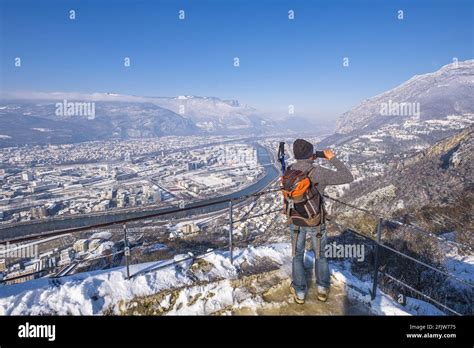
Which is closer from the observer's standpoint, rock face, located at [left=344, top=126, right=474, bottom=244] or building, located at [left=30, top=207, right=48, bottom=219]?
rock face, located at [left=344, top=126, right=474, bottom=244]

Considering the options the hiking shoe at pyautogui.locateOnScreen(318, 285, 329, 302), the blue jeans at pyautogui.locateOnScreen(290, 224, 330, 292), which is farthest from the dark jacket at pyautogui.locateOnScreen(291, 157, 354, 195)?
the hiking shoe at pyautogui.locateOnScreen(318, 285, 329, 302)

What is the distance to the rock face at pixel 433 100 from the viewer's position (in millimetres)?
64500

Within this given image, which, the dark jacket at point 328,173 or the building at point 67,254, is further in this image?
the building at point 67,254

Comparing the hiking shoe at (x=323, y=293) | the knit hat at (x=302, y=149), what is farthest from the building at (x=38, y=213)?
the knit hat at (x=302, y=149)

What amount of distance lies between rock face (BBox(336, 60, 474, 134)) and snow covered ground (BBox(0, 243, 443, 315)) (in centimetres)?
7081

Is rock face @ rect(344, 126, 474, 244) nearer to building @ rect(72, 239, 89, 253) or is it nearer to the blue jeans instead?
the blue jeans

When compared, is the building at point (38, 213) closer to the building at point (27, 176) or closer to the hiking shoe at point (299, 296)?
the building at point (27, 176)

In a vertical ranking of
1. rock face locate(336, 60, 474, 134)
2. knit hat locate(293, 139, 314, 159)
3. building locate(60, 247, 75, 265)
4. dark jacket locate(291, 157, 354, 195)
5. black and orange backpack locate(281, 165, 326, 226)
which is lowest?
building locate(60, 247, 75, 265)

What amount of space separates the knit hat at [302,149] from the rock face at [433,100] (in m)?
71.4

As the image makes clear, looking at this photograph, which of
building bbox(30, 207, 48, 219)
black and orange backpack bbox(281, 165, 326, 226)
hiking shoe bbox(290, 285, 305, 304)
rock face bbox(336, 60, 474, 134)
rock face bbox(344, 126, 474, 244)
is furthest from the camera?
rock face bbox(336, 60, 474, 134)

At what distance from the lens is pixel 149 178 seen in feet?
147

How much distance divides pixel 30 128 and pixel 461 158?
116271 mm

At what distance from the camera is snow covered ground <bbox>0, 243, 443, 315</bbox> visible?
3.52 m

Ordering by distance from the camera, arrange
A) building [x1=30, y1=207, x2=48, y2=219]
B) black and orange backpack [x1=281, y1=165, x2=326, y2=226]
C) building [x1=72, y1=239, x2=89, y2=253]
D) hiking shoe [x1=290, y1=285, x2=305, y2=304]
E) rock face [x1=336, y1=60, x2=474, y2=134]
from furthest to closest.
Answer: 1. rock face [x1=336, y1=60, x2=474, y2=134]
2. building [x1=30, y1=207, x2=48, y2=219]
3. building [x1=72, y1=239, x2=89, y2=253]
4. hiking shoe [x1=290, y1=285, x2=305, y2=304]
5. black and orange backpack [x1=281, y1=165, x2=326, y2=226]
